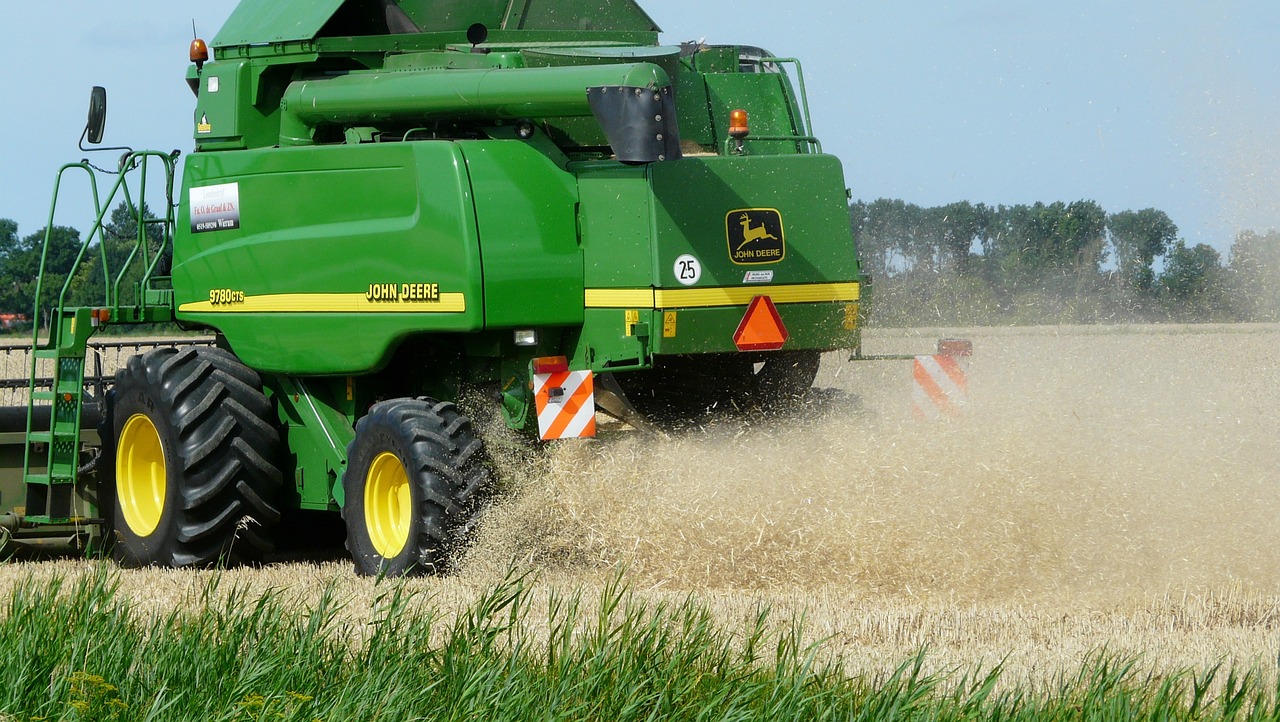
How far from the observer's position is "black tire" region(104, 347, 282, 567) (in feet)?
27.0

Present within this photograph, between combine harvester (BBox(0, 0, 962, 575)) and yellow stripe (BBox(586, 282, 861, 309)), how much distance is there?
0.04 feet

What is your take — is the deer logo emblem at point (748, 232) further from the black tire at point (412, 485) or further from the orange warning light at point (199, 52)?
the orange warning light at point (199, 52)

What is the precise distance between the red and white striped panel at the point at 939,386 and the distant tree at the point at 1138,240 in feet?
16.8

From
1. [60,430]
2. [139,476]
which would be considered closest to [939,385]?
[139,476]

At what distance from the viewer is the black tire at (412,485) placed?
710 centimetres

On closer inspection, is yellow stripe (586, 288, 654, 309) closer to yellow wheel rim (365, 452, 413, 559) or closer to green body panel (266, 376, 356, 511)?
yellow wheel rim (365, 452, 413, 559)

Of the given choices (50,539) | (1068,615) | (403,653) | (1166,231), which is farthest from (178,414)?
(1166,231)

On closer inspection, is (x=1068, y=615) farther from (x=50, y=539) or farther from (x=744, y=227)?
(x=50, y=539)

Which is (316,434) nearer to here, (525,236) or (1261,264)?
(525,236)

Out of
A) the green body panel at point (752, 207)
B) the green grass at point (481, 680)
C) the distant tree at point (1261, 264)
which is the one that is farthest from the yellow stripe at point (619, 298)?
the distant tree at point (1261, 264)

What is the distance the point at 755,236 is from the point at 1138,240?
7192 mm

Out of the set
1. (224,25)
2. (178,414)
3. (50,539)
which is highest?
(224,25)

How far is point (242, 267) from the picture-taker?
836cm

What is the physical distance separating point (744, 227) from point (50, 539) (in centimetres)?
449
